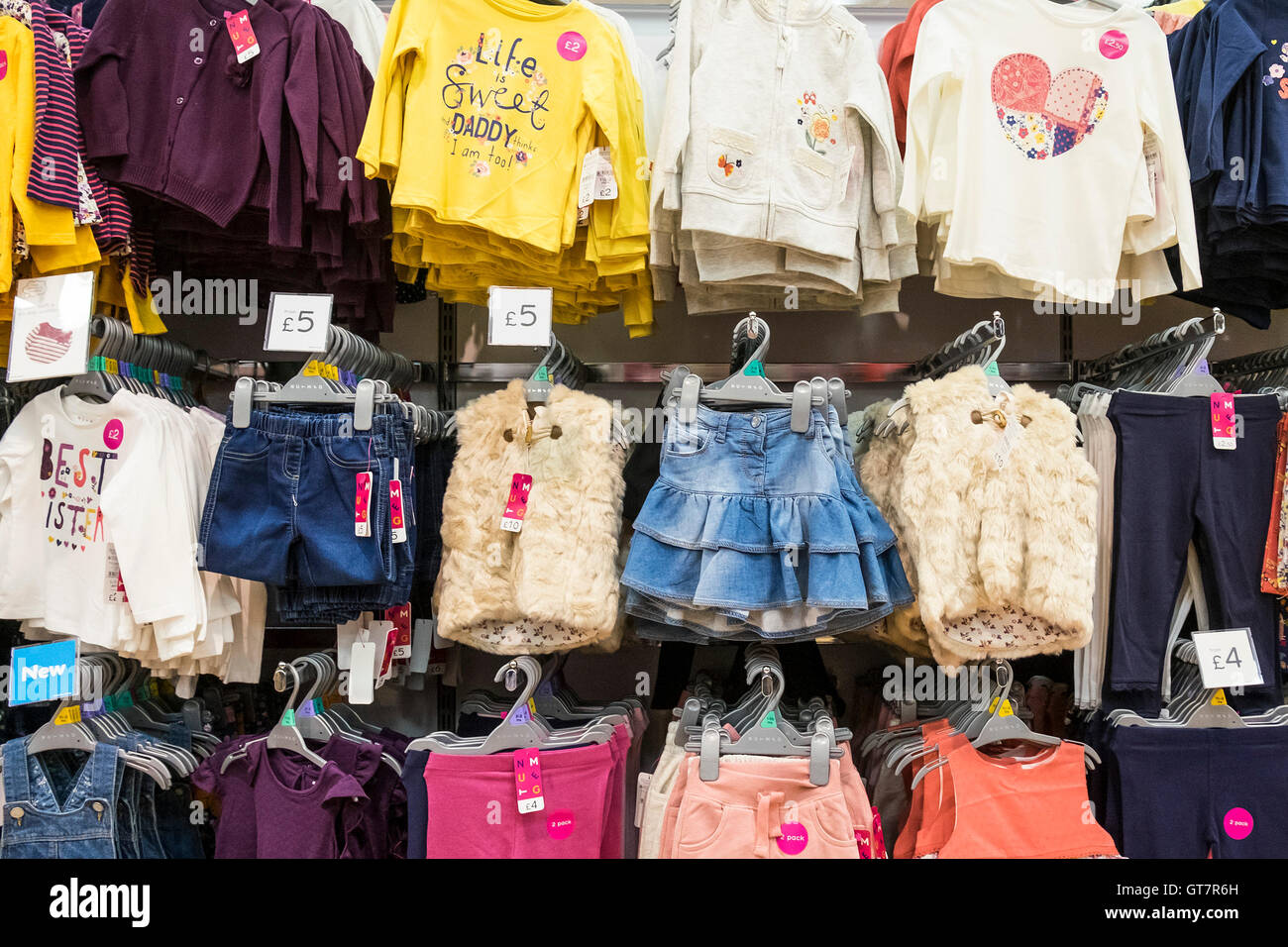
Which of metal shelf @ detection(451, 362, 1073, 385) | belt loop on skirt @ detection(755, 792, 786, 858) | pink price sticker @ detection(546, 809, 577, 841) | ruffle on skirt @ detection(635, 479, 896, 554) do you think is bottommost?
pink price sticker @ detection(546, 809, 577, 841)

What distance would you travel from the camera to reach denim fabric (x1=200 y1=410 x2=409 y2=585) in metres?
2.13

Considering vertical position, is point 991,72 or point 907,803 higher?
point 991,72

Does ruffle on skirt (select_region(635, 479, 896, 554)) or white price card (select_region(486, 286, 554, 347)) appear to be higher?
white price card (select_region(486, 286, 554, 347))

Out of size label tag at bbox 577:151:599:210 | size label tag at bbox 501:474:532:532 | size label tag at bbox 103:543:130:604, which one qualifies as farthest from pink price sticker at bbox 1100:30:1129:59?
size label tag at bbox 103:543:130:604

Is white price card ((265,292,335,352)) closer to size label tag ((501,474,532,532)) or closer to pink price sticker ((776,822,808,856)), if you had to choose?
size label tag ((501,474,532,532))

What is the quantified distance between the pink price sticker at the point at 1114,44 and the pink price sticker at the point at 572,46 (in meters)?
1.37

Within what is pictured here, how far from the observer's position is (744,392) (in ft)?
7.34

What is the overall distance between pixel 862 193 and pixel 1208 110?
900mm

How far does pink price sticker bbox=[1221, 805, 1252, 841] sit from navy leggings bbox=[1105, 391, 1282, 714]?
Result: 33 cm

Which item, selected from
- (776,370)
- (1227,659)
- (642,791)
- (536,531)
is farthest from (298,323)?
(1227,659)

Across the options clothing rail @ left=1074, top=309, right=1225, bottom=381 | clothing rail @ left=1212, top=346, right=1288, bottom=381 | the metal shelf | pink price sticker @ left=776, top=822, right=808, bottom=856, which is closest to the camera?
pink price sticker @ left=776, top=822, right=808, bottom=856

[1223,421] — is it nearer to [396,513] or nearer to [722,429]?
[722,429]
